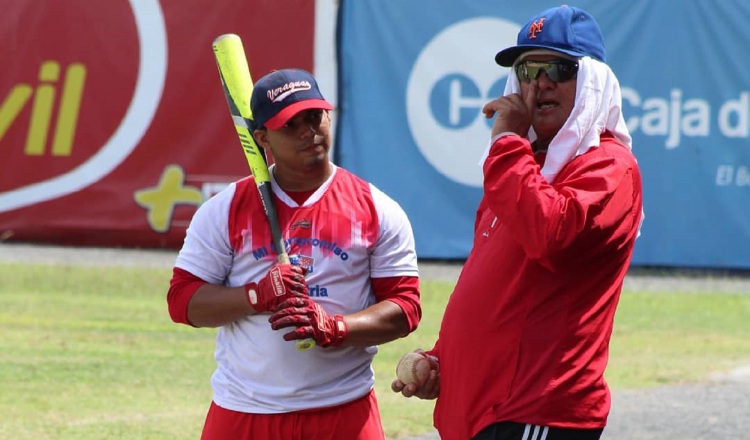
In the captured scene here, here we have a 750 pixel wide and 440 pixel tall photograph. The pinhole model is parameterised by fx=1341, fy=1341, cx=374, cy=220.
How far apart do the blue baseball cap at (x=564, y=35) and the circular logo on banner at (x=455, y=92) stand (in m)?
9.73

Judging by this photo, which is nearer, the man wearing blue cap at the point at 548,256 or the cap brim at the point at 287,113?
the man wearing blue cap at the point at 548,256

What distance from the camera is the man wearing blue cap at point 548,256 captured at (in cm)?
343

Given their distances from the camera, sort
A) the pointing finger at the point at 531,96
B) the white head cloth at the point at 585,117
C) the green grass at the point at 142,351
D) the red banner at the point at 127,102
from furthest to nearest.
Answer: the red banner at the point at 127,102
the green grass at the point at 142,351
the pointing finger at the point at 531,96
the white head cloth at the point at 585,117

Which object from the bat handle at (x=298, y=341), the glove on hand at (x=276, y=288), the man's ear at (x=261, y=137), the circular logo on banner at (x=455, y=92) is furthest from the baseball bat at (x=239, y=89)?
the circular logo on banner at (x=455, y=92)

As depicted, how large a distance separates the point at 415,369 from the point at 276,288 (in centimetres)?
46

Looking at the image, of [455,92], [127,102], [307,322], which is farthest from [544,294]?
[127,102]

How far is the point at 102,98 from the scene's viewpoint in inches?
550

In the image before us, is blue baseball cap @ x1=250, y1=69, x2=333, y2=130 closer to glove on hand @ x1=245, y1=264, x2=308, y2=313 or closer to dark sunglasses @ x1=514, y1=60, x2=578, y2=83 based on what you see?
glove on hand @ x1=245, y1=264, x2=308, y2=313

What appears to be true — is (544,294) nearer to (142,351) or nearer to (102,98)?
(142,351)

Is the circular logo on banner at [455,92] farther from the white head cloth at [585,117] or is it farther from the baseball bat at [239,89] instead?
the white head cloth at [585,117]

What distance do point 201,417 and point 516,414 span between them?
4.12 metres

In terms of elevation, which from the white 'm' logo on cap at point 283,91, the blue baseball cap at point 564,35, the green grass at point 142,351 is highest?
the blue baseball cap at point 564,35

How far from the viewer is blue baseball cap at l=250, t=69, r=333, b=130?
13.4 feet

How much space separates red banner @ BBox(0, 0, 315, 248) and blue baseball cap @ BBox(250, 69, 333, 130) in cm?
963
